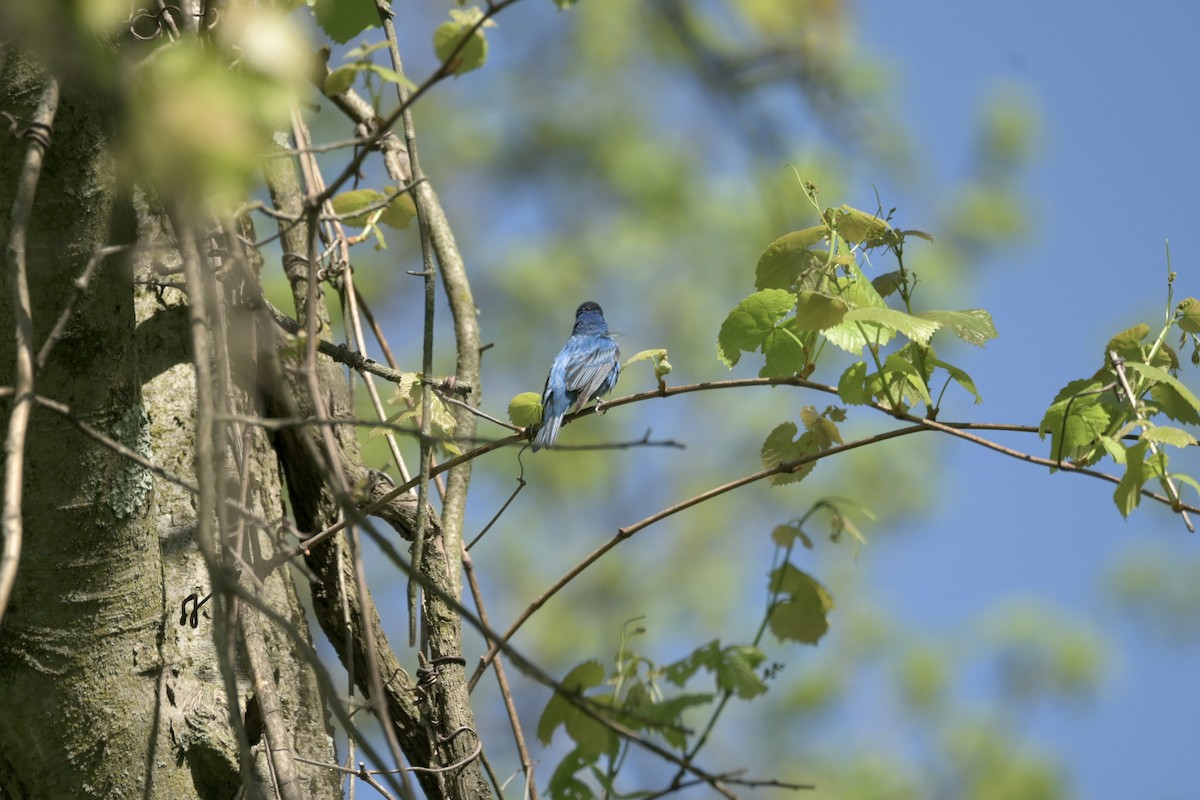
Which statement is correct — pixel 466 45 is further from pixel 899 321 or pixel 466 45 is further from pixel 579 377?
pixel 579 377

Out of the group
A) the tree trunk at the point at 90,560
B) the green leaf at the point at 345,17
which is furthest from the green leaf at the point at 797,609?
the green leaf at the point at 345,17

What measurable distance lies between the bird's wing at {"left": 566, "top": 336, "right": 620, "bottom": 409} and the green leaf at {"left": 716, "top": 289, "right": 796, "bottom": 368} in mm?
2656

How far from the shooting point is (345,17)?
1892 millimetres

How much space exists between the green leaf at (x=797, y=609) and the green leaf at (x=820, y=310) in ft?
1.46

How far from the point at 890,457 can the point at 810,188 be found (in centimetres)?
1211

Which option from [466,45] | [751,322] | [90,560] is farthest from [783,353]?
[90,560]

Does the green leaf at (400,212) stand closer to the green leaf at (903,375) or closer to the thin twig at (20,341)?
the thin twig at (20,341)

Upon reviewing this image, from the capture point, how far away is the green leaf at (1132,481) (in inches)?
74.1

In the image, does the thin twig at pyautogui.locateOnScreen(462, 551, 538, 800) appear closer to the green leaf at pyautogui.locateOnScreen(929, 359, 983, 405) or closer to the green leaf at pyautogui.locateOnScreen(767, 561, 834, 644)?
the green leaf at pyautogui.locateOnScreen(767, 561, 834, 644)

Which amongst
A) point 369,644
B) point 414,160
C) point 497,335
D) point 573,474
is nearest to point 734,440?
point 573,474

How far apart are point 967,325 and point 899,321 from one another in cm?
24

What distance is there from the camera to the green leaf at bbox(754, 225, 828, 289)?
2.07 meters

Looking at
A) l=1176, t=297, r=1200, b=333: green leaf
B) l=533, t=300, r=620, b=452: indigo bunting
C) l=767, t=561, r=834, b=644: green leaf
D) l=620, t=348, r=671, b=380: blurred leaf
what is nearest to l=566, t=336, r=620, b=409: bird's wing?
l=533, t=300, r=620, b=452: indigo bunting

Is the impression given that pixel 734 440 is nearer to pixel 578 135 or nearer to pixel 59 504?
pixel 578 135
